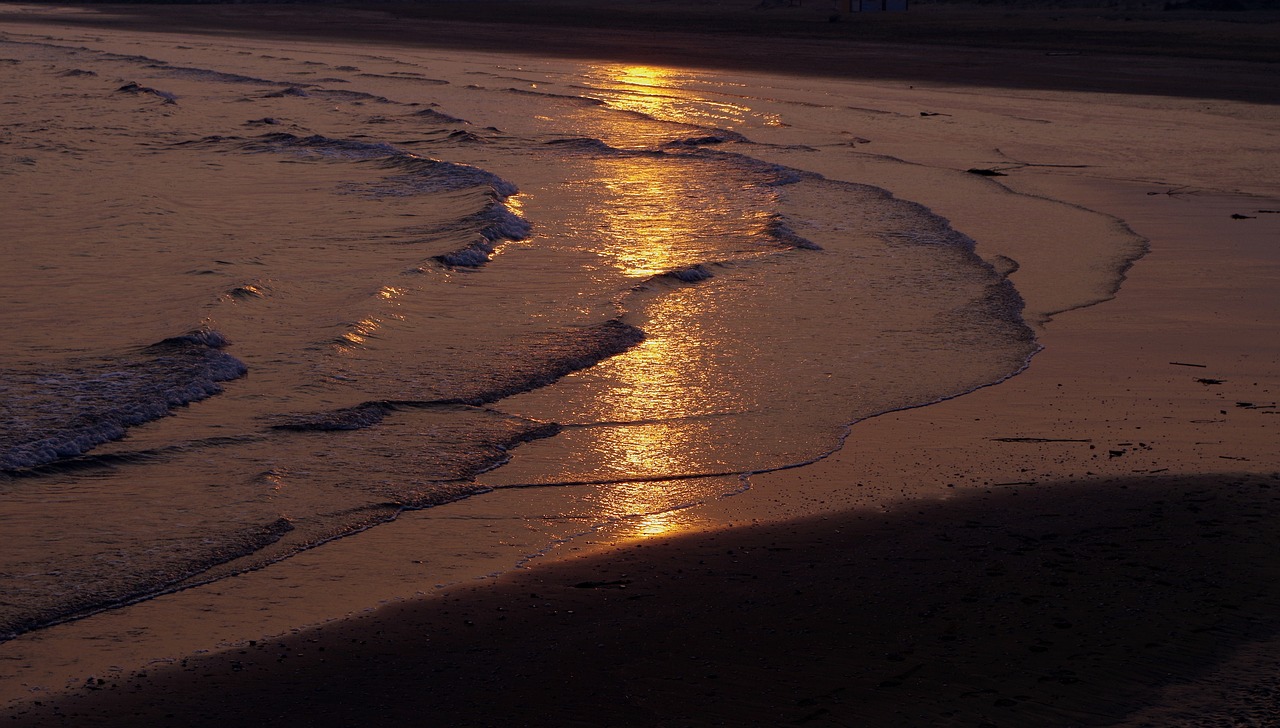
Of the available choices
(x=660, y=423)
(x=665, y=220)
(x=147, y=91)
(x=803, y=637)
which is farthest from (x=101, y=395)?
(x=147, y=91)

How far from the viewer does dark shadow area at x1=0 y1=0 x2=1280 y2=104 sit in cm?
3356

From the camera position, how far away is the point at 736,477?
5.70 m

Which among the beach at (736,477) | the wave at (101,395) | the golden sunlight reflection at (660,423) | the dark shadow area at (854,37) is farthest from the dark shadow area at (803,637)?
the dark shadow area at (854,37)

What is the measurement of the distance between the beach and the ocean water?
5cm

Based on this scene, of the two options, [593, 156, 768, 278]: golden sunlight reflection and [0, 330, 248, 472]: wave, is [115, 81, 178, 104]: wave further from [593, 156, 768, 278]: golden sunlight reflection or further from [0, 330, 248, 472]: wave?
[0, 330, 248, 472]: wave

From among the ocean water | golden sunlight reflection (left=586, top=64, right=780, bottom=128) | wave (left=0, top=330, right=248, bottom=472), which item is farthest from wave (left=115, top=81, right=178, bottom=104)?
wave (left=0, top=330, right=248, bottom=472)

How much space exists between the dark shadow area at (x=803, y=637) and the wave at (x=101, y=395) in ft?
7.81

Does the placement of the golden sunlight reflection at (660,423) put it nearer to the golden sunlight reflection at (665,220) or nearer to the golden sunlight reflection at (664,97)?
the golden sunlight reflection at (665,220)

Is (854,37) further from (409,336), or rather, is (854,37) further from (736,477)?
(736,477)

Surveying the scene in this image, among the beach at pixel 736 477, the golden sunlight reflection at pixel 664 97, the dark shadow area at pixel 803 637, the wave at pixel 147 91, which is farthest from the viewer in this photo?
the wave at pixel 147 91

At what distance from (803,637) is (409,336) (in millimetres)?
4531

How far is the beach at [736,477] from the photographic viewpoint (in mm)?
3803

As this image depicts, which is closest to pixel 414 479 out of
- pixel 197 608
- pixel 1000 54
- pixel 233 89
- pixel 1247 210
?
pixel 197 608

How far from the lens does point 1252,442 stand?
6.04 meters
